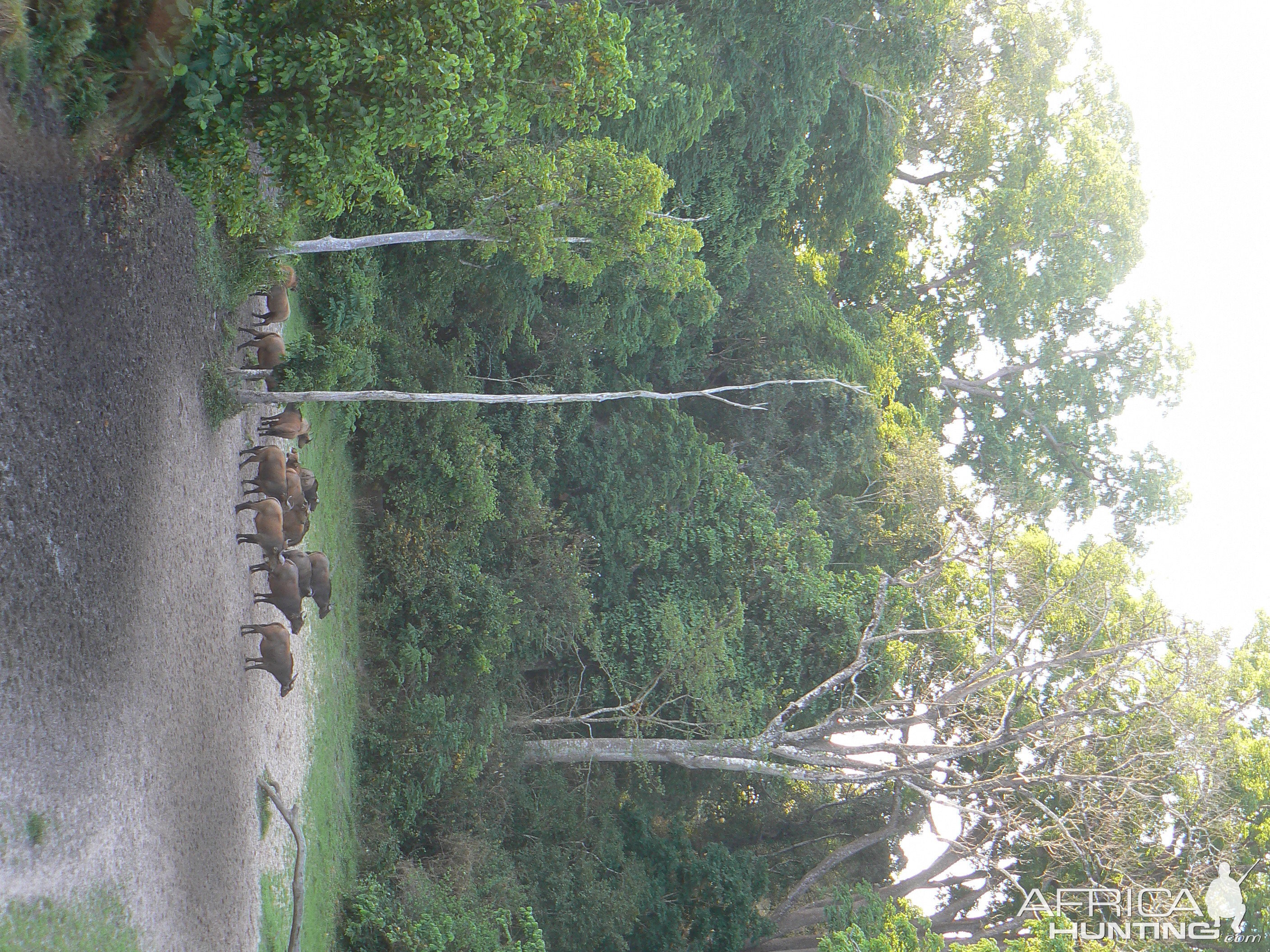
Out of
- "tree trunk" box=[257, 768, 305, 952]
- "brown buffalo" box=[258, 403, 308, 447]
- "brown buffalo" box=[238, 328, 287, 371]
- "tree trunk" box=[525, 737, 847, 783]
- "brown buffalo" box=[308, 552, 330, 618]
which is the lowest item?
"tree trunk" box=[525, 737, 847, 783]

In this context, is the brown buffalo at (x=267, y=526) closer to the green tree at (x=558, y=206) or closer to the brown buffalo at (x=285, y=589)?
the brown buffalo at (x=285, y=589)

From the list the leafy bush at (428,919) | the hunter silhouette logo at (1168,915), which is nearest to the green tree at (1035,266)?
the hunter silhouette logo at (1168,915)

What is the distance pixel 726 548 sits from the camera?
2159 cm

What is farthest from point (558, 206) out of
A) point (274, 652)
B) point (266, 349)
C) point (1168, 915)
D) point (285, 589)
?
point (1168, 915)

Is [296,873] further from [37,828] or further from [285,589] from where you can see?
[37,828]

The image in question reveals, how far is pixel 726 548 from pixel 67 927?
1581cm

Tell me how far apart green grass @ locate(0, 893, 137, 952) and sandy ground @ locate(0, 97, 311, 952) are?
0.11 metres

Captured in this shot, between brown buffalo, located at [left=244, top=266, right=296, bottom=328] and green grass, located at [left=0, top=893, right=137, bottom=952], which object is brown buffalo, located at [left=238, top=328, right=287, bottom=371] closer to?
brown buffalo, located at [left=244, top=266, right=296, bottom=328]

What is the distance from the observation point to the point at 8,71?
7.04 meters

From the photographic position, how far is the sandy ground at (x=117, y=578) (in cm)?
694

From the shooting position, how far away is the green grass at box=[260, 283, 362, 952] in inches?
480

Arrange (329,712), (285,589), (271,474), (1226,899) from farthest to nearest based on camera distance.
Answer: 1. (1226,899)
2. (329,712)
3. (285,589)
4. (271,474)

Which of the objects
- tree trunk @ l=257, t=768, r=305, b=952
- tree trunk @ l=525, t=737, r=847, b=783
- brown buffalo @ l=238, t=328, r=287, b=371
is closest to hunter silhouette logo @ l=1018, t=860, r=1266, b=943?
tree trunk @ l=525, t=737, r=847, b=783

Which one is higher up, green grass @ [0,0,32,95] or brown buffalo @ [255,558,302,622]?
green grass @ [0,0,32,95]
